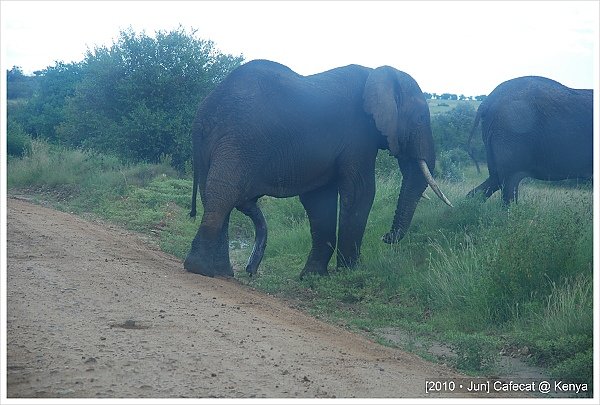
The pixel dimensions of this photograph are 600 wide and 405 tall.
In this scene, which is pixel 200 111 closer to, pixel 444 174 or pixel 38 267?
pixel 38 267

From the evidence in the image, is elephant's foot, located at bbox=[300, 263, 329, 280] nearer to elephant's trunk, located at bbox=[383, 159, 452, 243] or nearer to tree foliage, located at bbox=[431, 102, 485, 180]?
elephant's trunk, located at bbox=[383, 159, 452, 243]

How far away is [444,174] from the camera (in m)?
21.7

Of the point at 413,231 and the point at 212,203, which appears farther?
the point at 413,231

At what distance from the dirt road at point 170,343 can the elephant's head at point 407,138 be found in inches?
101

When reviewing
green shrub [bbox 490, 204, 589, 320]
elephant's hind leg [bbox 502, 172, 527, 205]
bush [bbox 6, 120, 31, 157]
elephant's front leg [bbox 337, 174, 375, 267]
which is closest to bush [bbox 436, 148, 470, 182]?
elephant's hind leg [bbox 502, 172, 527, 205]

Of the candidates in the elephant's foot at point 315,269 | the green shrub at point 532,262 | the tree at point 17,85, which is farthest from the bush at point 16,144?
the tree at point 17,85

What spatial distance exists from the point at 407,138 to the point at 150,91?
1190 centimetres

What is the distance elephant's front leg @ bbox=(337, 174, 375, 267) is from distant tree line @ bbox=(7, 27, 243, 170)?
10.4 m

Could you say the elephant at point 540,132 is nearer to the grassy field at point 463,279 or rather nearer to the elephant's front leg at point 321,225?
the grassy field at point 463,279

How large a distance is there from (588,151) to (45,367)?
337 inches

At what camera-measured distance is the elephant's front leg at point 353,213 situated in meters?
9.86

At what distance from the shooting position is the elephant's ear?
9.84 m

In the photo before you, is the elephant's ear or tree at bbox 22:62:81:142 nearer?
the elephant's ear

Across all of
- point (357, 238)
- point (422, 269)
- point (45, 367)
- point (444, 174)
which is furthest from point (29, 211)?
point (444, 174)
